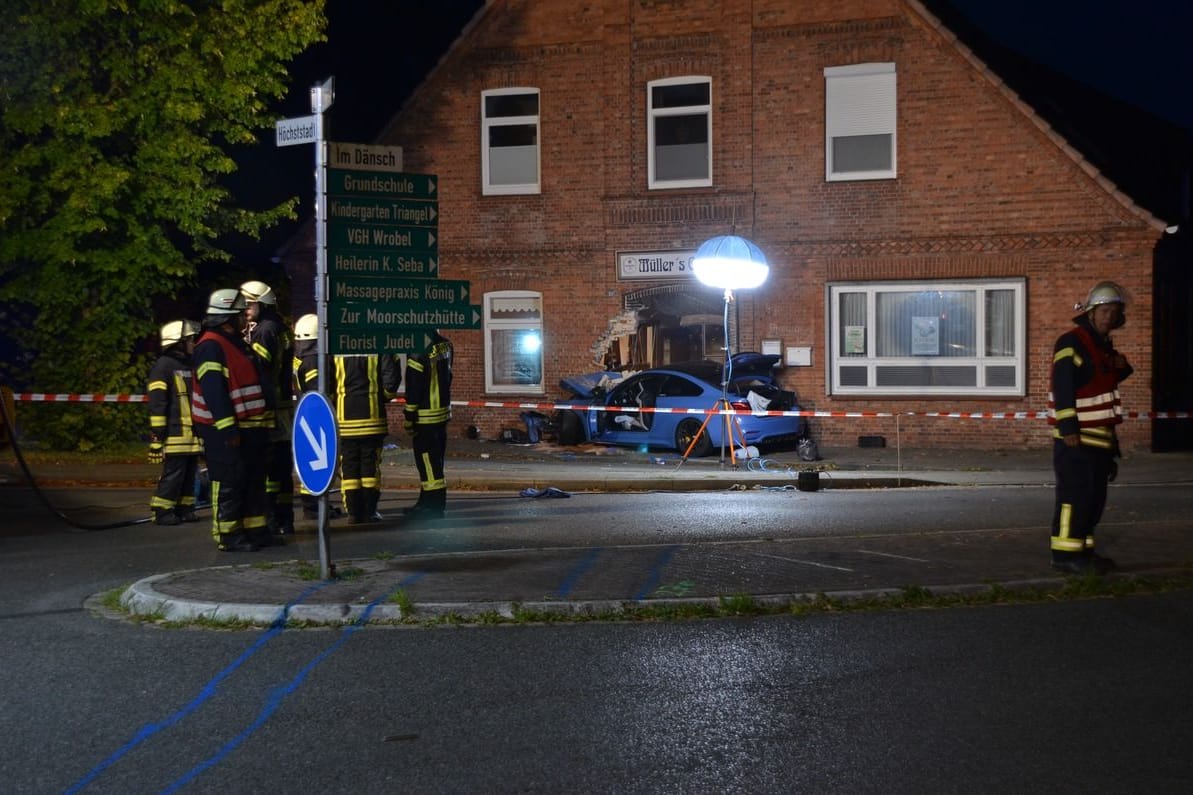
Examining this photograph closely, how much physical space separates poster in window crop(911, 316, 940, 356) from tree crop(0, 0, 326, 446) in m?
10.9

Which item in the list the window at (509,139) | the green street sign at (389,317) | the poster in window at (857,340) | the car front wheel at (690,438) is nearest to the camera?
the green street sign at (389,317)

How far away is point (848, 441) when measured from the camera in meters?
23.1

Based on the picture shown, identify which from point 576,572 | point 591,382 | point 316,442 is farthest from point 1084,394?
point 591,382

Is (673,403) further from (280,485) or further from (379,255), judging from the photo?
(379,255)

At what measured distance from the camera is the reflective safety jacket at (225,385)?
34.0 feet

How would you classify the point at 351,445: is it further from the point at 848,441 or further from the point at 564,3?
the point at 564,3

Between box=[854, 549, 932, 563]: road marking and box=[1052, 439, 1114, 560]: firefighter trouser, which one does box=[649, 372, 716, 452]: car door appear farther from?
box=[1052, 439, 1114, 560]: firefighter trouser

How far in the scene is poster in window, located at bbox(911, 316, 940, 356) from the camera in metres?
23.0

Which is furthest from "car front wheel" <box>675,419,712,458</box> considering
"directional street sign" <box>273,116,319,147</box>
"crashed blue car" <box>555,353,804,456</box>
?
"directional street sign" <box>273,116,319,147</box>

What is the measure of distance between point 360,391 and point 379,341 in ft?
7.79

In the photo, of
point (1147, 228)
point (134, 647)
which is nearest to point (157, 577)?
point (134, 647)

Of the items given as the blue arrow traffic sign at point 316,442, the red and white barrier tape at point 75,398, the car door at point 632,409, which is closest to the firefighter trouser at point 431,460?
the blue arrow traffic sign at point 316,442

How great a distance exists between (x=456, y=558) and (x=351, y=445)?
7.97ft

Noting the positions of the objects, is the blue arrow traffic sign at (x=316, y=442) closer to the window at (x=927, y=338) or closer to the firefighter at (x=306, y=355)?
the firefighter at (x=306, y=355)
